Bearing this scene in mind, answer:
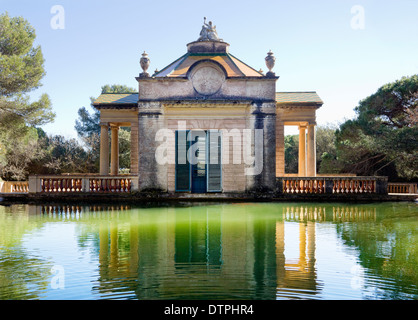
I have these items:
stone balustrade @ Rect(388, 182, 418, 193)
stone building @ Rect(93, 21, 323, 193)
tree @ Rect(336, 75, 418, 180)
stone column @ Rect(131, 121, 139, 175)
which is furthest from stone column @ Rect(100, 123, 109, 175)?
stone balustrade @ Rect(388, 182, 418, 193)

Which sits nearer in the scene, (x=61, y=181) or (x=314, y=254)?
(x=314, y=254)

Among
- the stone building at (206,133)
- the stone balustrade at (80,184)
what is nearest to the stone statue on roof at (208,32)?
the stone building at (206,133)

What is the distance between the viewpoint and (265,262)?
18.7 ft

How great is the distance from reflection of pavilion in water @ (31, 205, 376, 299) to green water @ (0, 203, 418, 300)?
1 centimetres

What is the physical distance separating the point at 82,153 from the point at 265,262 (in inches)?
1218

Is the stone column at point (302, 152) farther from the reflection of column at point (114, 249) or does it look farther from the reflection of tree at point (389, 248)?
the reflection of column at point (114, 249)

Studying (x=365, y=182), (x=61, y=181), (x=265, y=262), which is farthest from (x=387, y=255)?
(x=61, y=181)

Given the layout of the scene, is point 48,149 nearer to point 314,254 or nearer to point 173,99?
point 173,99

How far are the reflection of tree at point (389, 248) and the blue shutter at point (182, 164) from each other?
807cm

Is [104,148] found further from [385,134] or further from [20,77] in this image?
[385,134]

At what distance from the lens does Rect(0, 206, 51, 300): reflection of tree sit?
174 inches

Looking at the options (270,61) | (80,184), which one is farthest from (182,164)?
(270,61)

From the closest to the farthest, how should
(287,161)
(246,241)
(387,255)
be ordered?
(387,255) < (246,241) < (287,161)

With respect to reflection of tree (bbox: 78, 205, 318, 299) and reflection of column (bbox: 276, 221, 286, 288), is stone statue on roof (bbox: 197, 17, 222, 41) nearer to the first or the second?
reflection of tree (bbox: 78, 205, 318, 299)
